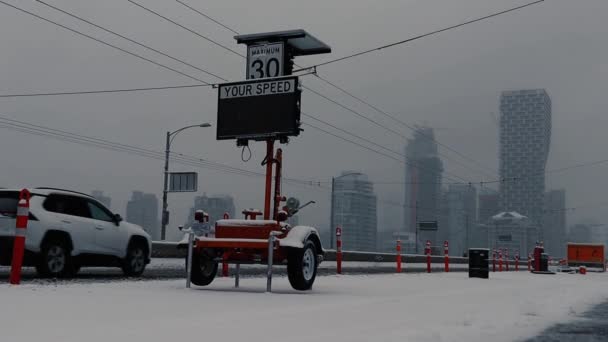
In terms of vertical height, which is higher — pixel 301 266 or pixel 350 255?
pixel 301 266

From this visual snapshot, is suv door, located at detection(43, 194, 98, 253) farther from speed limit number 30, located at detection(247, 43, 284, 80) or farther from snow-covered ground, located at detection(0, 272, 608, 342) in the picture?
speed limit number 30, located at detection(247, 43, 284, 80)

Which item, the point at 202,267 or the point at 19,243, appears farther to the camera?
the point at 202,267

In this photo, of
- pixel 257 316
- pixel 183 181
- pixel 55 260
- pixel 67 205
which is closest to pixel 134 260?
pixel 67 205

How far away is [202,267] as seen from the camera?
435 inches

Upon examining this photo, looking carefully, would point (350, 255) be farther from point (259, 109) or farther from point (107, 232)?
point (259, 109)

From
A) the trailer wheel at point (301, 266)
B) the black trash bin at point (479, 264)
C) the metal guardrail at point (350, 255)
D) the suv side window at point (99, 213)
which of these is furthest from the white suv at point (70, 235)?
the black trash bin at point (479, 264)

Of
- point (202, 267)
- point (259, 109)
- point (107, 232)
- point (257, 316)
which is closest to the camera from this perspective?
point (257, 316)

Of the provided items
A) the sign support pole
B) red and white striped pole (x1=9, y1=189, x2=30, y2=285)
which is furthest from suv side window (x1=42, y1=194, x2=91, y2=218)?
the sign support pole

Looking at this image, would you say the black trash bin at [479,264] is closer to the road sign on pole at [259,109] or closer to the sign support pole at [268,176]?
the sign support pole at [268,176]

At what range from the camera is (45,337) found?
15.9 feet

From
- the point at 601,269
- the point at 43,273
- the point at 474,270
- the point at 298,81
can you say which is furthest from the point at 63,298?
the point at 601,269

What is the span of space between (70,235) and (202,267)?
10.1 feet

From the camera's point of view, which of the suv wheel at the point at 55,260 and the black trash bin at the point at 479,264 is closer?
the suv wheel at the point at 55,260

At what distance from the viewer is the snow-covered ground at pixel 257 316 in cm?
526
